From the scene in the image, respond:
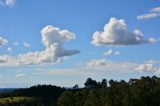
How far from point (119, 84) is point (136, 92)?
2164 cm

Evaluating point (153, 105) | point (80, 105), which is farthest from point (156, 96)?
point (80, 105)

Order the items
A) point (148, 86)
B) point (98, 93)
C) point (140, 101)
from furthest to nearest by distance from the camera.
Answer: point (98, 93) < point (148, 86) < point (140, 101)

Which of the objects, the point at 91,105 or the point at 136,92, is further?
the point at 91,105

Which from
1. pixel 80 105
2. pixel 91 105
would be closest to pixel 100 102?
pixel 91 105

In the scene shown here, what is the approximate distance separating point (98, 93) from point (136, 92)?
1249 inches

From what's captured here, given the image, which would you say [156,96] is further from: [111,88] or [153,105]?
[111,88]

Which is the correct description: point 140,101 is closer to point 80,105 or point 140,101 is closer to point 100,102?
point 100,102

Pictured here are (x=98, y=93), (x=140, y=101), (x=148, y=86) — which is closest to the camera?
A: (x=140, y=101)

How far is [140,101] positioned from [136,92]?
159 inches

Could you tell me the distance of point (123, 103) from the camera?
552ft

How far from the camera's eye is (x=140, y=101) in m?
166

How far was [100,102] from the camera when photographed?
185875 mm

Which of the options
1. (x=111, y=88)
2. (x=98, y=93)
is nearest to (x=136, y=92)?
(x=111, y=88)

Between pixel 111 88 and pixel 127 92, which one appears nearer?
pixel 127 92
